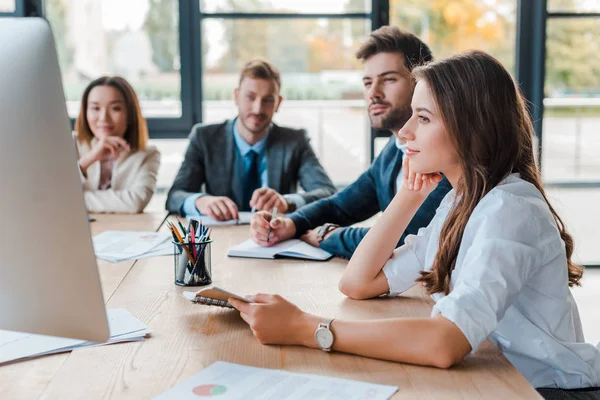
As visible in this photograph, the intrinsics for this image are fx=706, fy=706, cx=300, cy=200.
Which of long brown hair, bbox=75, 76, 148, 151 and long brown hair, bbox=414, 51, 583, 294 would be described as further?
long brown hair, bbox=75, 76, 148, 151

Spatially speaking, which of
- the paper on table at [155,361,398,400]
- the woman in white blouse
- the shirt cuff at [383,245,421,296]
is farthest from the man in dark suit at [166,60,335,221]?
the paper on table at [155,361,398,400]

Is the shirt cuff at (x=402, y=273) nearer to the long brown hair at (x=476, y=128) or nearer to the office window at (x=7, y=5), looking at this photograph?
the long brown hair at (x=476, y=128)

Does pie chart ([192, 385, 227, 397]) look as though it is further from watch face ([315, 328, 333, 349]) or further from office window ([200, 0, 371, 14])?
office window ([200, 0, 371, 14])

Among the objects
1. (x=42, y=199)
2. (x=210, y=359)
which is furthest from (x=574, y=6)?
(x=42, y=199)

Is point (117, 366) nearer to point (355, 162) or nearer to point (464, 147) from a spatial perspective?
point (464, 147)

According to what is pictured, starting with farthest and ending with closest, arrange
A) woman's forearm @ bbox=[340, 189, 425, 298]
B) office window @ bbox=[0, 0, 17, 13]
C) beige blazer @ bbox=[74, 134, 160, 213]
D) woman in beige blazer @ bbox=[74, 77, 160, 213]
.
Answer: office window @ bbox=[0, 0, 17, 13]
woman in beige blazer @ bbox=[74, 77, 160, 213]
beige blazer @ bbox=[74, 134, 160, 213]
woman's forearm @ bbox=[340, 189, 425, 298]

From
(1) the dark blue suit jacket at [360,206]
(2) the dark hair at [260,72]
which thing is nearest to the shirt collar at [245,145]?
(2) the dark hair at [260,72]

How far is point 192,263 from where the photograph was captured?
5.36ft

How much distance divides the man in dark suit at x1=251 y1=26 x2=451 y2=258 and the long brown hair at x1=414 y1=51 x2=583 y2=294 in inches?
30.0

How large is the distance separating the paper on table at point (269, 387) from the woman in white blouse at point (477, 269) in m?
0.12

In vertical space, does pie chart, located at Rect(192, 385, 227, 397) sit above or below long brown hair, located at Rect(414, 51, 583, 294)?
below

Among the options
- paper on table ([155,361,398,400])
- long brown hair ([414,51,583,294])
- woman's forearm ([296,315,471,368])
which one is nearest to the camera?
paper on table ([155,361,398,400])

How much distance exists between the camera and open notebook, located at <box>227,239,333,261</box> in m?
1.93

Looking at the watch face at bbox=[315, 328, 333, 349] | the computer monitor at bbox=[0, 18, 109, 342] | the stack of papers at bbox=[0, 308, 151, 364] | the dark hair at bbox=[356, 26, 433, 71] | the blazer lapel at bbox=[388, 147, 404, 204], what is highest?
the dark hair at bbox=[356, 26, 433, 71]
